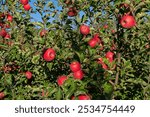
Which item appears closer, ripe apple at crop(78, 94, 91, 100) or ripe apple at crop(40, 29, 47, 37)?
ripe apple at crop(78, 94, 91, 100)

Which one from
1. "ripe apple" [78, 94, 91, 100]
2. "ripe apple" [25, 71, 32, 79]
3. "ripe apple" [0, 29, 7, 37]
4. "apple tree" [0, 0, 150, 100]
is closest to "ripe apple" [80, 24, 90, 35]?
"apple tree" [0, 0, 150, 100]

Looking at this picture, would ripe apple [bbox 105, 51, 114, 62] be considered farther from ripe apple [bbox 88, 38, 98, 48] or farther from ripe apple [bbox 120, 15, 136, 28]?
ripe apple [bbox 120, 15, 136, 28]

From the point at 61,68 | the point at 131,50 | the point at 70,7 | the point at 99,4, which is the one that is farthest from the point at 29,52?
the point at 99,4

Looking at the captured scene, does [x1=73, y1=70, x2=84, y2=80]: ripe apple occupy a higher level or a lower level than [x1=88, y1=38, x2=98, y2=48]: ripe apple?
lower

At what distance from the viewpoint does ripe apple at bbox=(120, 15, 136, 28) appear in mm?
4396

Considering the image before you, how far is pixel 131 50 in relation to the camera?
508cm

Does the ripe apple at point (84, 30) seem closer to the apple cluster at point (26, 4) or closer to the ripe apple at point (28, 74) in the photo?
the ripe apple at point (28, 74)

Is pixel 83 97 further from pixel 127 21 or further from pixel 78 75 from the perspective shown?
pixel 127 21

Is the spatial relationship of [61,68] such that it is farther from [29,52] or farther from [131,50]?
[131,50]

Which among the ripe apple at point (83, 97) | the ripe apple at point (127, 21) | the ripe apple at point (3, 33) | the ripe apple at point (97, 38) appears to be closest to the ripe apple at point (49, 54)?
the ripe apple at point (97, 38)

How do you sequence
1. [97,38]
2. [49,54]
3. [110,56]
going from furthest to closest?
[97,38]
[110,56]
[49,54]

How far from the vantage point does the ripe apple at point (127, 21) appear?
14.4 feet

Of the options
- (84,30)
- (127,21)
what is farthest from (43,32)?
(127,21)

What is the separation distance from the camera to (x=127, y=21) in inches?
173
